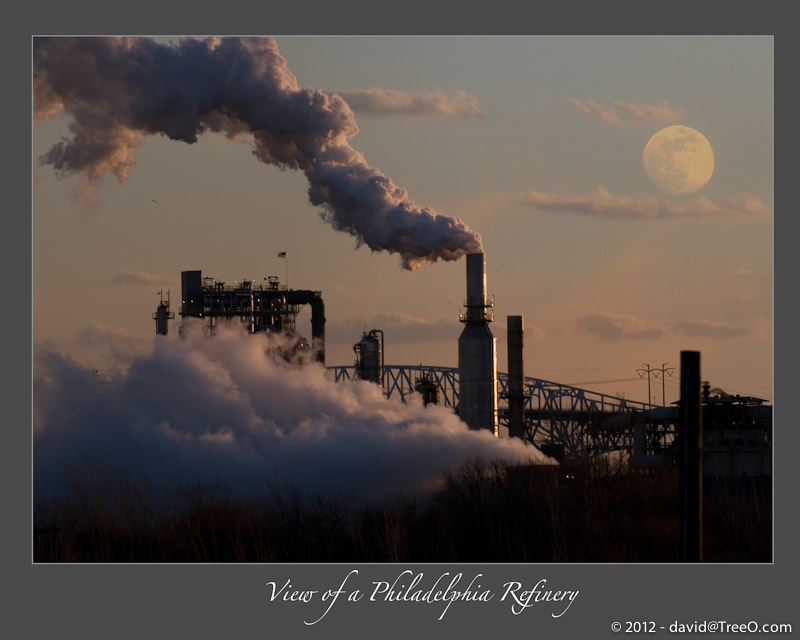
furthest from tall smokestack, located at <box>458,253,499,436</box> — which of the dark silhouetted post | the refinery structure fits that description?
the dark silhouetted post

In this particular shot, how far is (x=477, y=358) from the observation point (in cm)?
6284

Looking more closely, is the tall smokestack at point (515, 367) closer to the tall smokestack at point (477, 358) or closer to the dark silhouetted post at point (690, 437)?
the tall smokestack at point (477, 358)

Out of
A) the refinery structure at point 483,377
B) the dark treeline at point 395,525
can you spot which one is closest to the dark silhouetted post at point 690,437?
the dark treeline at point 395,525

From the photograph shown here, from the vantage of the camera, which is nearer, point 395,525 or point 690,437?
point 690,437

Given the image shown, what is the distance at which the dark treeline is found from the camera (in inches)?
1593

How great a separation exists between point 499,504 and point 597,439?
122 ft

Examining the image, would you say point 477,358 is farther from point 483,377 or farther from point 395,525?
→ point 395,525

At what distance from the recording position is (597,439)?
3184 inches

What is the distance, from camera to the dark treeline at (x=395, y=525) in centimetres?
4047

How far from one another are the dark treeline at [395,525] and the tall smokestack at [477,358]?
12841 millimetres

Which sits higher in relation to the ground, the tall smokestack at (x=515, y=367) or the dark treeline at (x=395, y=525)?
the tall smokestack at (x=515, y=367)

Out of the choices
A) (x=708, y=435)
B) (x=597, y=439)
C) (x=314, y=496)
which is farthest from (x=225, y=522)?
(x=597, y=439)

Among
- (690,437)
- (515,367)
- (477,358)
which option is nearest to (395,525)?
(690,437)

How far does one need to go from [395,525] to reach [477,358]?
23.7 meters
